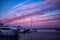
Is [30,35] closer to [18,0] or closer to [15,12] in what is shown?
[15,12]

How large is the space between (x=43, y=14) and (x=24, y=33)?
0.62 m

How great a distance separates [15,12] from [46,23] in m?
0.77

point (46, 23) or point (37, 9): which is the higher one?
point (37, 9)

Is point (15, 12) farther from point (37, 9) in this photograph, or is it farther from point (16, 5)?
point (37, 9)

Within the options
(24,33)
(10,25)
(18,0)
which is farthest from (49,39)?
(18,0)

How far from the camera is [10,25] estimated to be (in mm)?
2818

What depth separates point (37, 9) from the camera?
9.26 ft

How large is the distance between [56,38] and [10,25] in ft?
3.60

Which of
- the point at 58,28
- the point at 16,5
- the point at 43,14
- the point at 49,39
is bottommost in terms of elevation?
the point at 49,39

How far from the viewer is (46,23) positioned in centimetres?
276

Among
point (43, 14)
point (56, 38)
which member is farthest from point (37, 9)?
point (56, 38)

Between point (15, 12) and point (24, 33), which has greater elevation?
point (15, 12)

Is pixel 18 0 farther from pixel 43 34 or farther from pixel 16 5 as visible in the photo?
pixel 43 34

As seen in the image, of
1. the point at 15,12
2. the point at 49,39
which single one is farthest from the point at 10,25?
the point at 49,39
